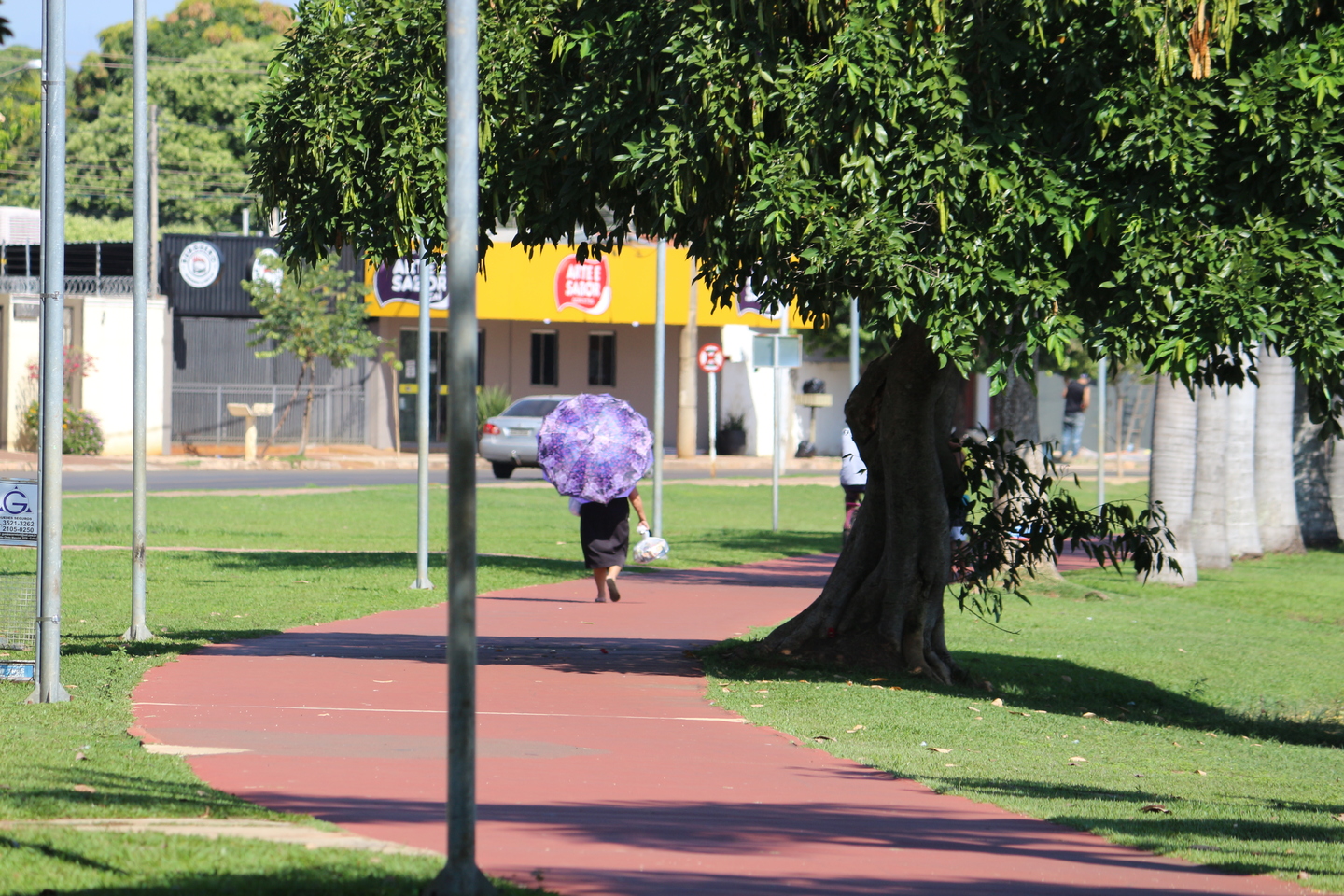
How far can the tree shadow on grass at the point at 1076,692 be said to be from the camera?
11.4 m

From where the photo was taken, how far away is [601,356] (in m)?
45.6

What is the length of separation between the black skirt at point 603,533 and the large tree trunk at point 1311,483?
15.9 meters

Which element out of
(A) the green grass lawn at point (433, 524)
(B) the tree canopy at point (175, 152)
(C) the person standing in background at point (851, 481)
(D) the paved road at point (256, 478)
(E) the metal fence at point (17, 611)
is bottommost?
(A) the green grass lawn at point (433, 524)

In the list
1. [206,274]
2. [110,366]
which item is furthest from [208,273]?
[110,366]

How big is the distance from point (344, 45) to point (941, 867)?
22.8ft

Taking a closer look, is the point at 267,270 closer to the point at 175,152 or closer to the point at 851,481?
the point at 175,152

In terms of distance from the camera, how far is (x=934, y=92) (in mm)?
9211

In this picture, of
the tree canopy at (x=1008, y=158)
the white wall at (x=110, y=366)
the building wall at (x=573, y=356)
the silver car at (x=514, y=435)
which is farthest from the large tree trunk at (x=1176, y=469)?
the building wall at (x=573, y=356)

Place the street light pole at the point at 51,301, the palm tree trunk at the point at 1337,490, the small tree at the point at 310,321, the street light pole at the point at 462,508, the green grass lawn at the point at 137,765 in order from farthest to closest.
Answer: the small tree at the point at 310,321
the palm tree trunk at the point at 1337,490
the street light pole at the point at 51,301
the green grass lawn at the point at 137,765
the street light pole at the point at 462,508

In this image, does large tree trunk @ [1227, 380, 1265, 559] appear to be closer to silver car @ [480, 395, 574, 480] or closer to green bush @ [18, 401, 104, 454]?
silver car @ [480, 395, 574, 480]

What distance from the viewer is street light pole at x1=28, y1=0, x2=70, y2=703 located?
920cm

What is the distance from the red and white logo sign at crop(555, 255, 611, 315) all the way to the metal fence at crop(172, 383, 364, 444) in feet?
19.2

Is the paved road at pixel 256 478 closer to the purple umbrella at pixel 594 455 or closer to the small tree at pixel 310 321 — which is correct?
the small tree at pixel 310 321

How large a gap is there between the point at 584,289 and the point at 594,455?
28433mm
